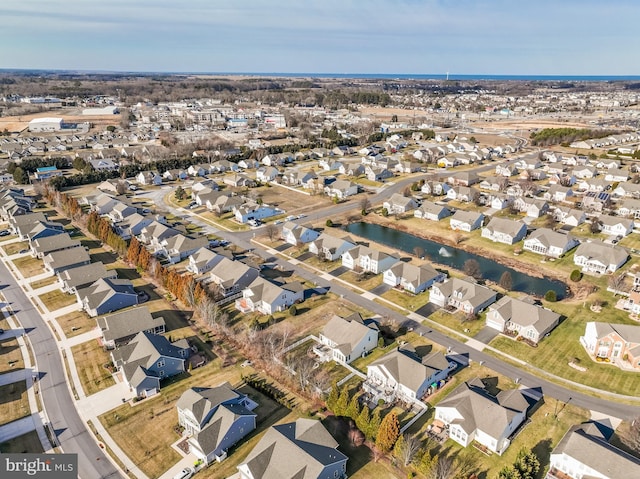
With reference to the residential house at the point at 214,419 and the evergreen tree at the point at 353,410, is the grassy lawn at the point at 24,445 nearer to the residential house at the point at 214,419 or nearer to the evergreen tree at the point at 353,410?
the residential house at the point at 214,419

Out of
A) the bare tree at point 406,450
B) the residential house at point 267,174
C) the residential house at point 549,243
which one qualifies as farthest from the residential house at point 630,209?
the residential house at point 267,174

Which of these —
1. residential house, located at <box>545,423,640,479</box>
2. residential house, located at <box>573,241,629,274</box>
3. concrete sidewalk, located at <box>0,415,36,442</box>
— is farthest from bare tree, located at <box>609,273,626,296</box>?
concrete sidewalk, located at <box>0,415,36,442</box>

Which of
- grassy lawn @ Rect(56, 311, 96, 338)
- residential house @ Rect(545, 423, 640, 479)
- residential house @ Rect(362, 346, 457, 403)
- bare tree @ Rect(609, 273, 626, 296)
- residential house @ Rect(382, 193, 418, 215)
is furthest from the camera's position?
residential house @ Rect(382, 193, 418, 215)

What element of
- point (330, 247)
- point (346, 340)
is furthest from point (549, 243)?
point (346, 340)

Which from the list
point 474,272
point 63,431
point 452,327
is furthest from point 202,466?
point 474,272

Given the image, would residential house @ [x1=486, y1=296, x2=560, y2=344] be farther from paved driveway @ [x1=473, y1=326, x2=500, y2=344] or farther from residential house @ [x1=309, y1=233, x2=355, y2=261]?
residential house @ [x1=309, y1=233, x2=355, y2=261]

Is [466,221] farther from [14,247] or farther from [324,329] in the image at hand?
[14,247]
